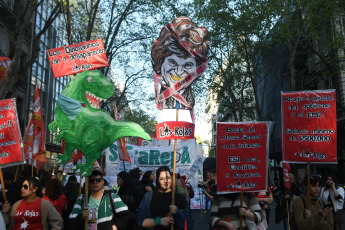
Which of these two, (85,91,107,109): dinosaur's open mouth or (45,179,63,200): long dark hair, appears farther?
(45,179,63,200): long dark hair

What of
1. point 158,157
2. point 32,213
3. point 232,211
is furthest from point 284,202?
point 32,213

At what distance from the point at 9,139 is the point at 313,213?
4611mm

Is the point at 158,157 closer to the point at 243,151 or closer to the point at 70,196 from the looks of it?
the point at 70,196

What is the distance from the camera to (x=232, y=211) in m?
4.93

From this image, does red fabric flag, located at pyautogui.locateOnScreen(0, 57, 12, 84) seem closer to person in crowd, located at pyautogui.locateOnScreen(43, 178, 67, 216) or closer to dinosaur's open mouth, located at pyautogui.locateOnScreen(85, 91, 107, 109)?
person in crowd, located at pyautogui.locateOnScreen(43, 178, 67, 216)

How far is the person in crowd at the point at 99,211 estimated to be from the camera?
452cm

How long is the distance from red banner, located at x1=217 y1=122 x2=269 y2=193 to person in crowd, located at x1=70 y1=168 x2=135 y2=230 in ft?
4.90

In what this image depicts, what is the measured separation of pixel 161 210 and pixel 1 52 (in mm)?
21232

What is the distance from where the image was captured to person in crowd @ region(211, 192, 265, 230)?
4785 mm

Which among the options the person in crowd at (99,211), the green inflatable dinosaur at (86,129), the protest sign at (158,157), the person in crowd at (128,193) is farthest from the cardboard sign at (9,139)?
the protest sign at (158,157)

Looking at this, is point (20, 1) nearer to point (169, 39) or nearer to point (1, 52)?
point (169, 39)

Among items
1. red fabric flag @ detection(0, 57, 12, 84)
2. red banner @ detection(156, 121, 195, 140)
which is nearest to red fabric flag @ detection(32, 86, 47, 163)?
red fabric flag @ detection(0, 57, 12, 84)

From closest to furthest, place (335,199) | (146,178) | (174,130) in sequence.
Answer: (174,130) → (335,199) → (146,178)

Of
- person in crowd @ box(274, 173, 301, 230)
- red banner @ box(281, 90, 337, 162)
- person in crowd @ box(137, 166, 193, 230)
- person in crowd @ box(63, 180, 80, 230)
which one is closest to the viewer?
person in crowd @ box(137, 166, 193, 230)
